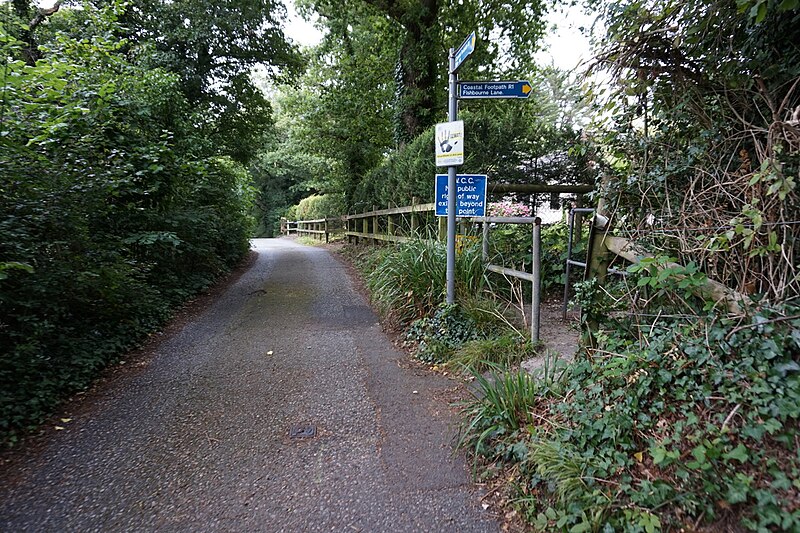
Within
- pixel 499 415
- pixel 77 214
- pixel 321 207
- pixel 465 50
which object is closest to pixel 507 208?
pixel 465 50

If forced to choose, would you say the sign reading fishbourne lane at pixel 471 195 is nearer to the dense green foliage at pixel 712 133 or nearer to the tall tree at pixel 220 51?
the dense green foliage at pixel 712 133

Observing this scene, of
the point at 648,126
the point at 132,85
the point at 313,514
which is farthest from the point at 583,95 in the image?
the point at 132,85

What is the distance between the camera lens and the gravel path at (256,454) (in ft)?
7.12

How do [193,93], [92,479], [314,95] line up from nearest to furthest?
[92,479] → [193,93] → [314,95]

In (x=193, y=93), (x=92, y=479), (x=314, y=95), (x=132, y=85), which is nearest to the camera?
(x=92, y=479)

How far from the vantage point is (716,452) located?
5.64 ft

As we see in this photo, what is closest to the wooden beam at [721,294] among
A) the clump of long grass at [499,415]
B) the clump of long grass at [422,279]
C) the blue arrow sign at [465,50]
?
the clump of long grass at [499,415]

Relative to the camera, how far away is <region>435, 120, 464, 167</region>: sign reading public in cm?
420

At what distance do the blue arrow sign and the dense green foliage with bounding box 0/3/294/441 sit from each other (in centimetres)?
342

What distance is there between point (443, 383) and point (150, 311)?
382cm

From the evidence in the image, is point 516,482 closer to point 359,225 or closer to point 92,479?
point 92,479

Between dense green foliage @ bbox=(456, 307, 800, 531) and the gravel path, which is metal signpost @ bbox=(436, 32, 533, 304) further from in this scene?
dense green foliage @ bbox=(456, 307, 800, 531)

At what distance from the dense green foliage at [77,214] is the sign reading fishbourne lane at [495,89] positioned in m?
3.43

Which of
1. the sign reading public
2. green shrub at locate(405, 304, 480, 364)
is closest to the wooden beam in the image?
green shrub at locate(405, 304, 480, 364)
